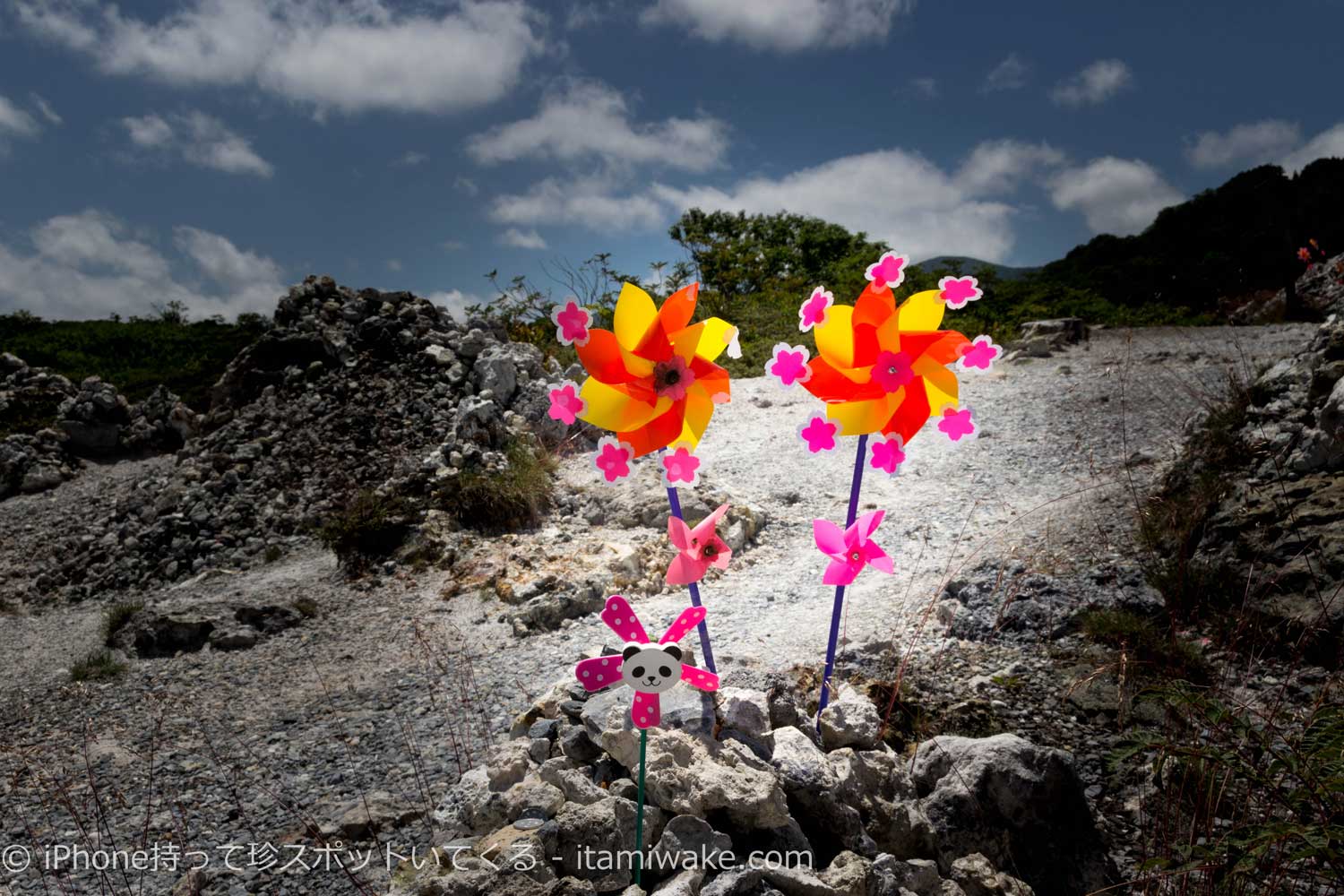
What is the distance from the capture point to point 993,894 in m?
2.35

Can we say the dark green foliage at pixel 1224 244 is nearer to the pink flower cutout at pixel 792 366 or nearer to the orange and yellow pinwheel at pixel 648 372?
the pink flower cutout at pixel 792 366

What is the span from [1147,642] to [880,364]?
7.41 ft

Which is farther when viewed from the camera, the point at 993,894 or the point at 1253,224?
the point at 1253,224

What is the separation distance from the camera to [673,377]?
99.2 inches

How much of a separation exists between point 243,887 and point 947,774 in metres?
2.66

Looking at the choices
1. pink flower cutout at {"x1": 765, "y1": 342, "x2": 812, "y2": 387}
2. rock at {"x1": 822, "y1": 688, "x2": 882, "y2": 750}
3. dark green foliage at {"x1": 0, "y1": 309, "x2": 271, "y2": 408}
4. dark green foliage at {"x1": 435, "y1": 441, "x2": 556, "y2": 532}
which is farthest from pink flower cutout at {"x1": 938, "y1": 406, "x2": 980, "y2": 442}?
dark green foliage at {"x1": 0, "y1": 309, "x2": 271, "y2": 408}

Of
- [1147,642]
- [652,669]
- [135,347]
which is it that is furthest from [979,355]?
[135,347]

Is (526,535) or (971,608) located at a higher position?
(526,535)

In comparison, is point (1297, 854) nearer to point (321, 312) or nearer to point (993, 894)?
point (993, 894)

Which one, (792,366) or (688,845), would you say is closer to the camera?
(688,845)

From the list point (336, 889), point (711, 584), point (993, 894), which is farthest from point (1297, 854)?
point (711, 584)

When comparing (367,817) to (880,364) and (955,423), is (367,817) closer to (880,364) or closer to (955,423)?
(880,364)

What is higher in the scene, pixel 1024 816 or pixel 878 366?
pixel 878 366

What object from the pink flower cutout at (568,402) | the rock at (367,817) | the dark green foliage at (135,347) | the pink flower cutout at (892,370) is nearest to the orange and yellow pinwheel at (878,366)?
the pink flower cutout at (892,370)
